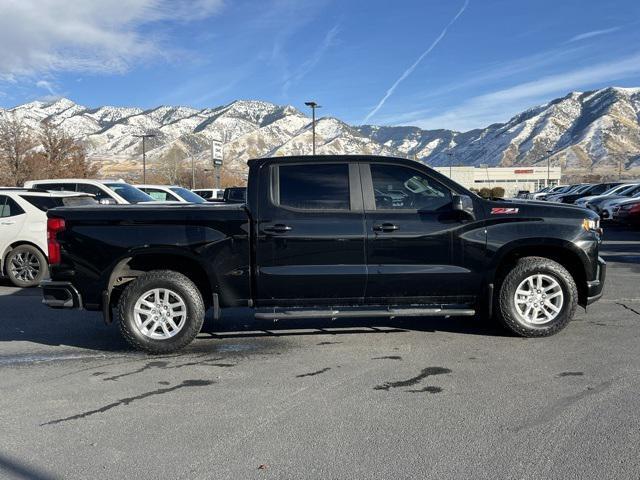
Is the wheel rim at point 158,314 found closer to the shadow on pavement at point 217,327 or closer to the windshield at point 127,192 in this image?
the shadow on pavement at point 217,327

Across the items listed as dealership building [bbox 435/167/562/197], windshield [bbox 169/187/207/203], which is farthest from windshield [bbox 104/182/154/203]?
dealership building [bbox 435/167/562/197]

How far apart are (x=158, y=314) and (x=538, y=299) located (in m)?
4.03

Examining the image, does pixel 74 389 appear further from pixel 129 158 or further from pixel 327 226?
pixel 129 158

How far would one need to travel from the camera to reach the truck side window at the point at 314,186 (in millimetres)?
5852

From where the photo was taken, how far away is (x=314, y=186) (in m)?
5.91

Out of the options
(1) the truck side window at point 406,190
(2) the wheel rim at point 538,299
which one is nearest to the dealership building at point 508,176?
(2) the wheel rim at point 538,299

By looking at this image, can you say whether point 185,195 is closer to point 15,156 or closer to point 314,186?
point 314,186

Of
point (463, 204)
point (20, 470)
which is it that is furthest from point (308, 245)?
point (20, 470)

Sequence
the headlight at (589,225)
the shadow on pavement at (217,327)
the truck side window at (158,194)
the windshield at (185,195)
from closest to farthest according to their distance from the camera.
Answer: the headlight at (589,225)
the shadow on pavement at (217,327)
the truck side window at (158,194)
the windshield at (185,195)

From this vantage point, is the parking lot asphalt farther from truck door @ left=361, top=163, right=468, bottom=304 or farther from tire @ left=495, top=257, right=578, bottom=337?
truck door @ left=361, top=163, right=468, bottom=304

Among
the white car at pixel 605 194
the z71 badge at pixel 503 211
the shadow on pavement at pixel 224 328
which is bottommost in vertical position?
the shadow on pavement at pixel 224 328

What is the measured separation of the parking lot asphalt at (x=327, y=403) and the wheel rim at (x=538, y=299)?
0.99ft

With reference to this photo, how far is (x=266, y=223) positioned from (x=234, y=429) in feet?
7.73

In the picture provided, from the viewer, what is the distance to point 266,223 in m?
5.72
